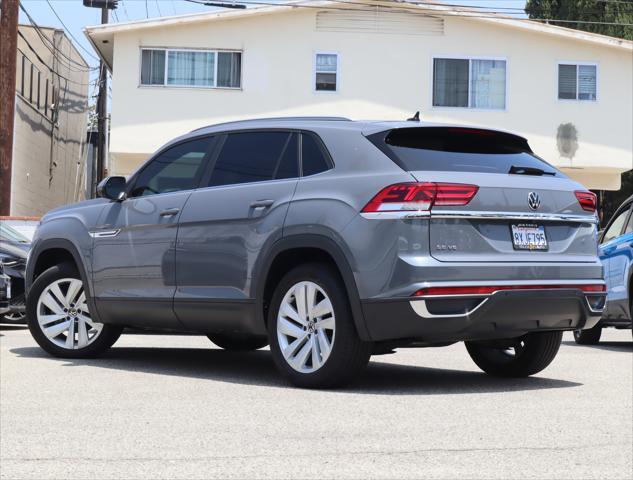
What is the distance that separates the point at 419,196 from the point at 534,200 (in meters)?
A: 0.95

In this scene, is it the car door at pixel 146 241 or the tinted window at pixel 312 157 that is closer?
the tinted window at pixel 312 157

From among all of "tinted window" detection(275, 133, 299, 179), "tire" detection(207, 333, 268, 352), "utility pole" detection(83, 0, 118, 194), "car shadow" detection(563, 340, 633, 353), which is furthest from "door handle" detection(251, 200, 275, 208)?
"utility pole" detection(83, 0, 118, 194)

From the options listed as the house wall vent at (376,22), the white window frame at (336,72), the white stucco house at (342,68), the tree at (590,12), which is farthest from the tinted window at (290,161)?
the tree at (590,12)

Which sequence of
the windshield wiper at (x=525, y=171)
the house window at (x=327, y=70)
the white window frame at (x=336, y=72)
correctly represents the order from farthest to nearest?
the house window at (x=327, y=70)
the white window frame at (x=336, y=72)
the windshield wiper at (x=525, y=171)

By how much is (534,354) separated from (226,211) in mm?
2621

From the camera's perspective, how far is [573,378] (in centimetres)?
942

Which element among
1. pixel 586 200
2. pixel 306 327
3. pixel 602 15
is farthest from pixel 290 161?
pixel 602 15

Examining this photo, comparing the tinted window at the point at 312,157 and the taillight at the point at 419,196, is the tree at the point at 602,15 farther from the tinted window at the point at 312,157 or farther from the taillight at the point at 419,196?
the taillight at the point at 419,196

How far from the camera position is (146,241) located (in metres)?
9.51

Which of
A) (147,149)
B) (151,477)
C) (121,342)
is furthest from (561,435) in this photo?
(147,149)

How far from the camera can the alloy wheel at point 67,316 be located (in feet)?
33.6

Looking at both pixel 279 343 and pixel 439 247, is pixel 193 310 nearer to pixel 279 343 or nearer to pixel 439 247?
pixel 279 343

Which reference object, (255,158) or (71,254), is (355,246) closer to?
(255,158)

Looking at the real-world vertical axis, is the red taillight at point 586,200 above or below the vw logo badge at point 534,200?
below
